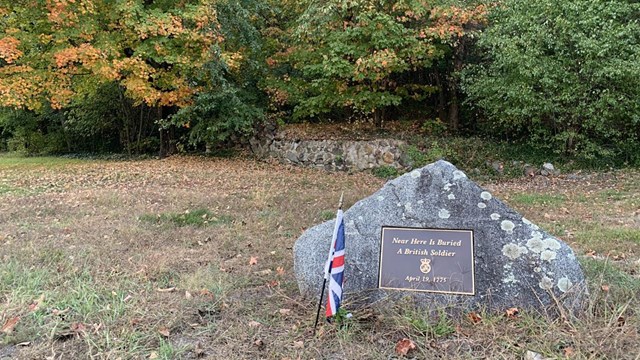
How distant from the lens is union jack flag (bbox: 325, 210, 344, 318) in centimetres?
305

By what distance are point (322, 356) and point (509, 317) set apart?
4.28 ft

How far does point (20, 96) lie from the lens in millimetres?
10883

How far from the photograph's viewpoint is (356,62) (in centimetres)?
1094

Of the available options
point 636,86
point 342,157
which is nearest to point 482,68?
point 636,86

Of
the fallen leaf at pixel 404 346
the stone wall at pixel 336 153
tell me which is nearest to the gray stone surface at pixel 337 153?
the stone wall at pixel 336 153

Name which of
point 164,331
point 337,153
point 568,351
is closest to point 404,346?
point 568,351

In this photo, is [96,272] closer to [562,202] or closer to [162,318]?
[162,318]

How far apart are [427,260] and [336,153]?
903cm

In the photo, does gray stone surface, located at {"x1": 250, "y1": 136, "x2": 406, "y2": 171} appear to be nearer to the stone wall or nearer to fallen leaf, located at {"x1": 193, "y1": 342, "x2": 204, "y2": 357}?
the stone wall

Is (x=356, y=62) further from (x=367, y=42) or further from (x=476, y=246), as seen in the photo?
(x=476, y=246)

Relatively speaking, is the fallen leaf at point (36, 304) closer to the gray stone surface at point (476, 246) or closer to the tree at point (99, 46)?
the gray stone surface at point (476, 246)

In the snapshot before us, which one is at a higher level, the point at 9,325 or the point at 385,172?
the point at 9,325

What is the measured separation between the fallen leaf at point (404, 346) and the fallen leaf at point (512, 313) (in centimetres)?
73

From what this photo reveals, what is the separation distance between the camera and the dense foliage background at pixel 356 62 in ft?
31.7
